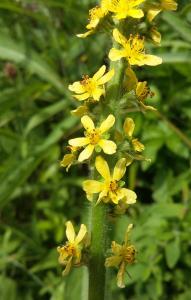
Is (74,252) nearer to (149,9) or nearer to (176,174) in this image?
(149,9)

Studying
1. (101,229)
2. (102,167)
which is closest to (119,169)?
(102,167)

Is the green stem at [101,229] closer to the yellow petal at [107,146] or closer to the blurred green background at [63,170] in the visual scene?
the yellow petal at [107,146]

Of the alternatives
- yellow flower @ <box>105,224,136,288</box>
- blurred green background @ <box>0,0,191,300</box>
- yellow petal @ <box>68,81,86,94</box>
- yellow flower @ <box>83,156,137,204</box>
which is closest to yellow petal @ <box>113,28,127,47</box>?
yellow petal @ <box>68,81,86,94</box>

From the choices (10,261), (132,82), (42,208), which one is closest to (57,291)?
(10,261)

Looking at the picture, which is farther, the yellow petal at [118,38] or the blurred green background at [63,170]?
the blurred green background at [63,170]

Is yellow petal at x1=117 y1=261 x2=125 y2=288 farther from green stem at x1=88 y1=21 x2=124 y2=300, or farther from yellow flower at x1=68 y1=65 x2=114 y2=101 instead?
yellow flower at x1=68 y1=65 x2=114 y2=101

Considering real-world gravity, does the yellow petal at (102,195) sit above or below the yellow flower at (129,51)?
below

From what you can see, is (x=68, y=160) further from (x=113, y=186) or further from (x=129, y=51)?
(x=129, y=51)

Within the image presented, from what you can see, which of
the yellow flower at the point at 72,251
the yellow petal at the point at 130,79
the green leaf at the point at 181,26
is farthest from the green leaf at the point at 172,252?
the yellow petal at the point at 130,79
